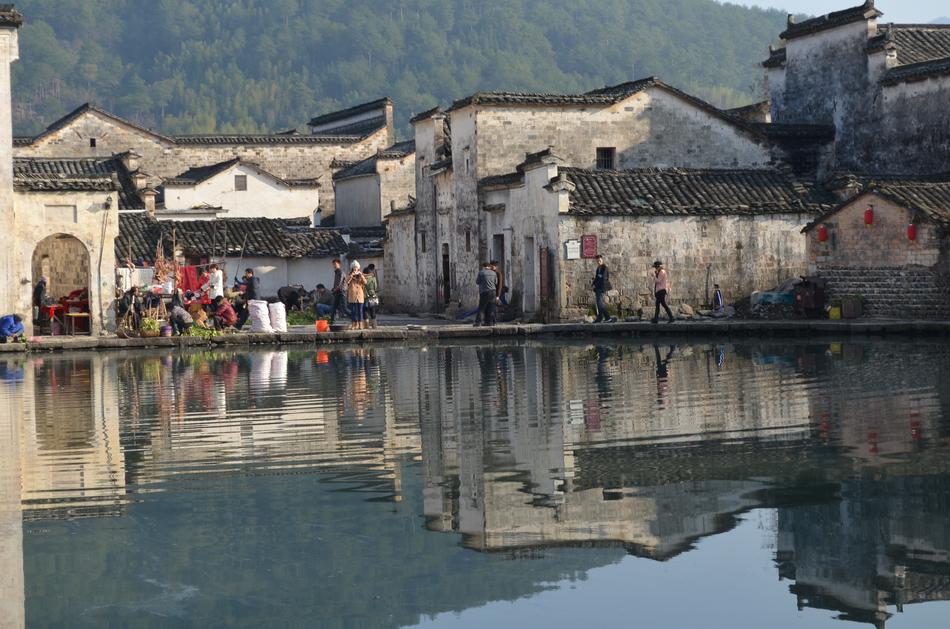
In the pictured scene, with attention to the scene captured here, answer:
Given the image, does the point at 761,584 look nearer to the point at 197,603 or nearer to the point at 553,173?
the point at 197,603

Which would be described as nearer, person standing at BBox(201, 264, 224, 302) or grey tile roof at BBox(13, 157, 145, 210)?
person standing at BBox(201, 264, 224, 302)

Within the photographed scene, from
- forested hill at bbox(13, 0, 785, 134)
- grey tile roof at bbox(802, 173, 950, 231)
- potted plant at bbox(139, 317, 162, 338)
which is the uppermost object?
forested hill at bbox(13, 0, 785, 134)

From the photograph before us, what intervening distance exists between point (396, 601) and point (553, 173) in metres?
27.6

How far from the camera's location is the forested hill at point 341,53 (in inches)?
5881

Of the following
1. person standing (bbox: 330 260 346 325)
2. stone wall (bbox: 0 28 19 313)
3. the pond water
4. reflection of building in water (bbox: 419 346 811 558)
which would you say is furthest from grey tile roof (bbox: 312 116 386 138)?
the pond water

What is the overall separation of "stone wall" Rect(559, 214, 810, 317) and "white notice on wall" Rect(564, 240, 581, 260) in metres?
0.11

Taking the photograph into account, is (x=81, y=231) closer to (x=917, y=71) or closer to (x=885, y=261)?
(x=885, y=261)

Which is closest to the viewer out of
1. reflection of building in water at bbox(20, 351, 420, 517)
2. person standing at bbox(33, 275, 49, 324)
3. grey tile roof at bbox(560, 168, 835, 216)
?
reflection of building in water at bbox(20, 351, 420, 517)

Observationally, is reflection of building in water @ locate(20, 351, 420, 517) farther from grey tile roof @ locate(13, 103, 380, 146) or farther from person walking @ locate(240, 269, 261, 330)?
grey tile roof @ locate(13, 103, 380, 146)

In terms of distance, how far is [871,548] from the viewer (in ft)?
31.1

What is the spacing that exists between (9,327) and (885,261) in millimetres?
16870

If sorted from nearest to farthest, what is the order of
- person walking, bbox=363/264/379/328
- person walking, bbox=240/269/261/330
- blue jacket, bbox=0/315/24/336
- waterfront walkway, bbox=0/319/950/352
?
waterfront walkway, bbox=0/319/950/352 < blue jacket, bbox=0/315/24/336 < person walking, bbox=363/264/379/328 < person walking, bbox=240/269/261/330

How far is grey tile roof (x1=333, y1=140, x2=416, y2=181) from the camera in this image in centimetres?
5734

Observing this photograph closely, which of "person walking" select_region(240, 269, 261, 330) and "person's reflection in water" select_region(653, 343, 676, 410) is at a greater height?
"person walking" select_region(240, 269, 261, 330)
